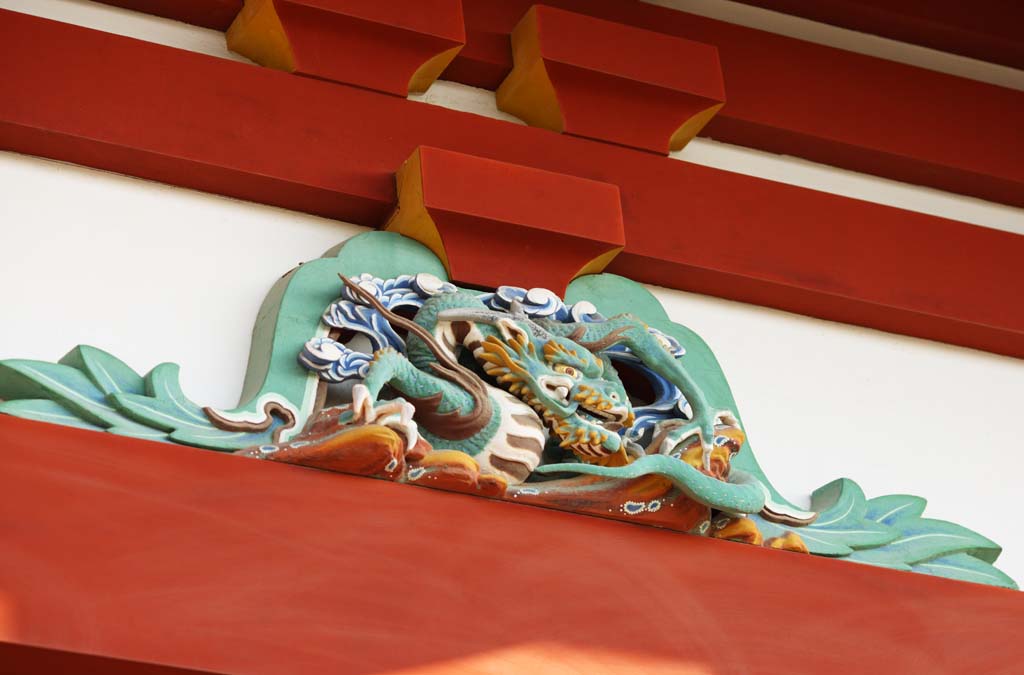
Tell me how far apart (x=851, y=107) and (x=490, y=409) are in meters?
0.88

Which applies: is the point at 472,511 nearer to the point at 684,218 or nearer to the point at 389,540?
the point at 389,540

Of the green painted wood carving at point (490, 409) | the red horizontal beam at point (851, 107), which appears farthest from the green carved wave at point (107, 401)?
the red horizontal beam at point (851, 107)

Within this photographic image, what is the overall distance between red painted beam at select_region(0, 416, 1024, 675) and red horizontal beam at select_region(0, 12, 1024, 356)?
43 centimetres

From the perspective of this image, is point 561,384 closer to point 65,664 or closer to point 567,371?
point 567,371

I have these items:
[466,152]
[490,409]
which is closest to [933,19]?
[466,152]

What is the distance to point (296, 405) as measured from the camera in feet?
5.22

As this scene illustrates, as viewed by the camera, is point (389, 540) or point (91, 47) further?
point (91, 47)

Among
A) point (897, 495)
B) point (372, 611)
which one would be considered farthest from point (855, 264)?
point (372, 611)

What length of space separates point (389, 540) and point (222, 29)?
2.53 ft

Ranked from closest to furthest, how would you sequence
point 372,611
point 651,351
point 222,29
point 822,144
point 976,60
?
point 372,611
point 651,351
point 222,29
point 822,144
point 976,60

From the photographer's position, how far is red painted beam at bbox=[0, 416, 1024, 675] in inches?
54.3

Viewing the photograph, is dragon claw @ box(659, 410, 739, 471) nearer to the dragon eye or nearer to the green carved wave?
the dragon eye

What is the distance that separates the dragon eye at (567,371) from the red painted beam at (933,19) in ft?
2.67

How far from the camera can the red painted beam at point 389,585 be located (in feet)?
4.52
